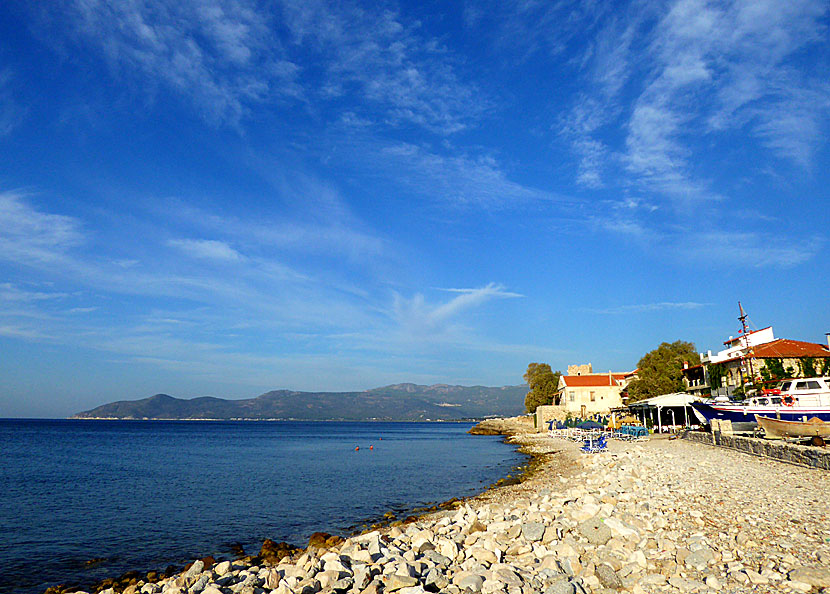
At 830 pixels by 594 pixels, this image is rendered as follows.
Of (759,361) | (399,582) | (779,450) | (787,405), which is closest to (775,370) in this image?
(759,361)

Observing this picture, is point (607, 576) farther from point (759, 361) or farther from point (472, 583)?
point (759, 361)

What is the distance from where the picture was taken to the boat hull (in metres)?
24.9

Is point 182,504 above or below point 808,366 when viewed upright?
below

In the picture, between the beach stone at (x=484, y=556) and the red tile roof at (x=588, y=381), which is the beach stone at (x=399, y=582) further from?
the red tile roof at (x=588, y=381)

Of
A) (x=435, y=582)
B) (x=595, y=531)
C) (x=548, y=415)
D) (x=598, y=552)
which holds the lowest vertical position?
(x=435, y=582)

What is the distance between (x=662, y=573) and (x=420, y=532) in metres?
5.80

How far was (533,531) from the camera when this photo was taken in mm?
10438

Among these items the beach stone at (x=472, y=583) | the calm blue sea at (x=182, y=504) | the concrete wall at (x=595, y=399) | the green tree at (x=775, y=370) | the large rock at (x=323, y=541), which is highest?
the green tree at (x=775, y=370)

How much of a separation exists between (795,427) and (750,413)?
5.29 metres

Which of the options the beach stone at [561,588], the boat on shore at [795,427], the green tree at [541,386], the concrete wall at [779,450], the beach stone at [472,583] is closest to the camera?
the beach stone at [561,588]

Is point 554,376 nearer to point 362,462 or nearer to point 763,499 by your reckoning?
point 362,462

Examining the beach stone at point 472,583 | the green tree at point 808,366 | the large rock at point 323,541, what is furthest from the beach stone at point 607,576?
the green tree at point 808,366

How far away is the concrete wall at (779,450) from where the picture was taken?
16.1m

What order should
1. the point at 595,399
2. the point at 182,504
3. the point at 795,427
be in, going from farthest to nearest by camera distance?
the point at 595,399, the point at 182,504, the point at 795,427
